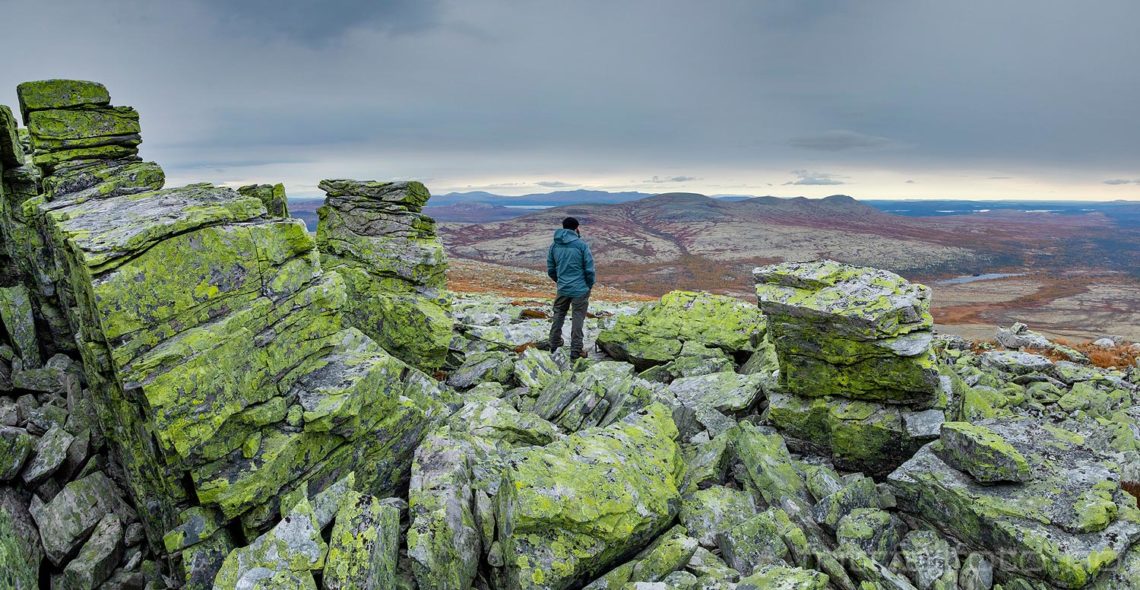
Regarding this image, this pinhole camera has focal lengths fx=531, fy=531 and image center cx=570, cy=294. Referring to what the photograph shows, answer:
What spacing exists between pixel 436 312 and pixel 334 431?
9.25 m

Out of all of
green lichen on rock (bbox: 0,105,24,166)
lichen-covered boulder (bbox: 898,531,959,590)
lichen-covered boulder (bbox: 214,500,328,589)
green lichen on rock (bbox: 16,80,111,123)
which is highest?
green lichen on rock (bbox: 16,80,111,123)

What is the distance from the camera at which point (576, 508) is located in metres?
8.62

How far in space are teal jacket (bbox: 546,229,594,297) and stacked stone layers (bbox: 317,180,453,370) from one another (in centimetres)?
451

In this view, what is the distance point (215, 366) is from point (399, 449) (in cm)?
388

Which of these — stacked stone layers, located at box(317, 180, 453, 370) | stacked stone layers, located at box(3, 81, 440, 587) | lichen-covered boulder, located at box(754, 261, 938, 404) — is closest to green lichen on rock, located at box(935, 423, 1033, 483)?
lichen-covered boulder, located at box(754, 261, 938, 404)

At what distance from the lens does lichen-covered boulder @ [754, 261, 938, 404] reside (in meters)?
12.4

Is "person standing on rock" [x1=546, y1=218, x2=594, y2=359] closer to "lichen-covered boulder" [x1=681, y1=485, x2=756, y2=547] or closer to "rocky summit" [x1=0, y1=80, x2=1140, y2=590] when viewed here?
"rocky summit" [x1=0, y1=80, x2=1140, y2=590]

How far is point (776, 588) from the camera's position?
7695mm

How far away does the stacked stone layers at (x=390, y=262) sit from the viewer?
18469 mm

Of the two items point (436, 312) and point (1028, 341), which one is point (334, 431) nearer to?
point (436, 312)

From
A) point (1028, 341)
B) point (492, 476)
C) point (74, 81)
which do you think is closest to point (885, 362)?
point (492, 476)

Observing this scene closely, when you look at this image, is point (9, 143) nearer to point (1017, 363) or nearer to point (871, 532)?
point (871, 532)

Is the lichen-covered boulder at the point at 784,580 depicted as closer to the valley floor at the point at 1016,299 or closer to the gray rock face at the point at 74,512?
the gray rock face at the point at 74,512

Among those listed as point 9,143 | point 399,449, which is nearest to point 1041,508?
point 399,449
